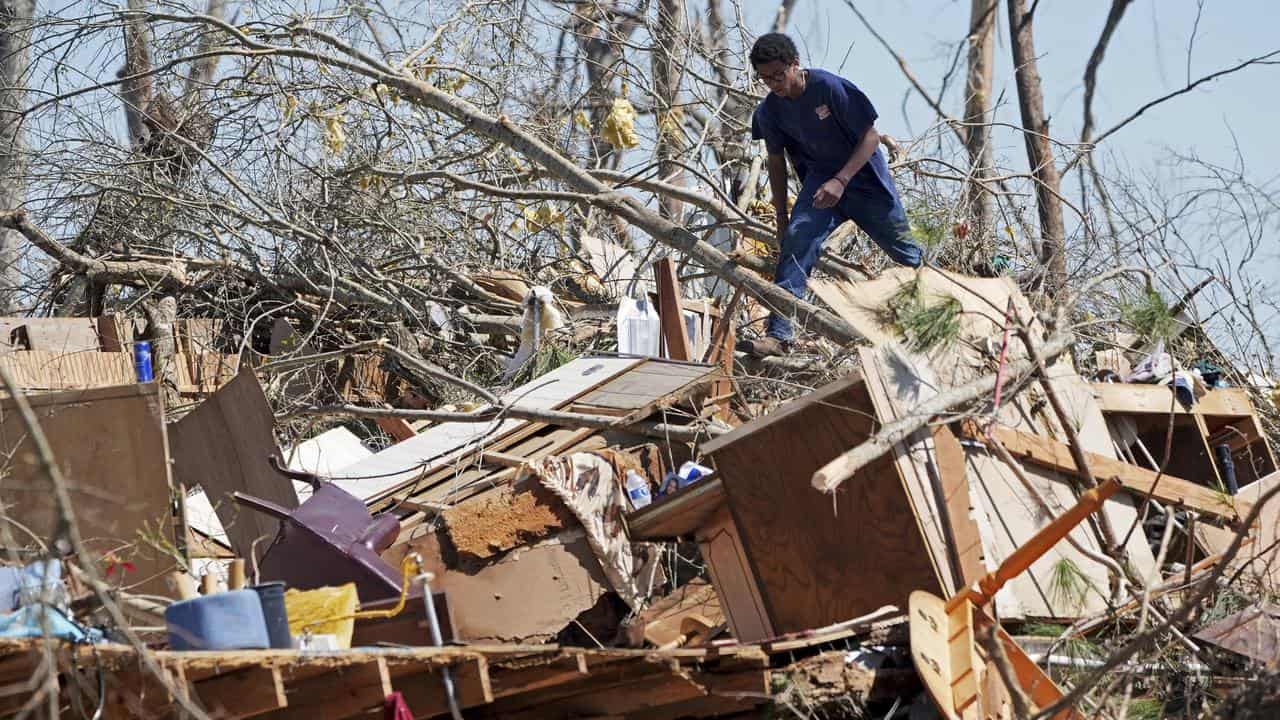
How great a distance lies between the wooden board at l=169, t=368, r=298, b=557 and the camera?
5340mm

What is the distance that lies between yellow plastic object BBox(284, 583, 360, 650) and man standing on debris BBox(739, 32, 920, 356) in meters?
2.74

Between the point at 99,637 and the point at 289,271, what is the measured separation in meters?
5.02

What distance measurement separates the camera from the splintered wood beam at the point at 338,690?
3.12m

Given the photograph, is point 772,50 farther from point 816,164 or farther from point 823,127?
point 816,164

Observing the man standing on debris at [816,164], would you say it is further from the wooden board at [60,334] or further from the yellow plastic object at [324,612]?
the wooden board at [60,334]

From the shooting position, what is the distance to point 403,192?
8.11m

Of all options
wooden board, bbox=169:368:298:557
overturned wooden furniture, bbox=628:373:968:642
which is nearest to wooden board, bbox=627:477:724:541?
overturned wooden furniture, bbox=628:373:968:642

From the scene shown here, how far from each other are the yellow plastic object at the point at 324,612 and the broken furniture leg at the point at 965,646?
1.55 metres

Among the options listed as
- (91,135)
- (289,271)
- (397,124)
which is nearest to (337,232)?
(289,271)

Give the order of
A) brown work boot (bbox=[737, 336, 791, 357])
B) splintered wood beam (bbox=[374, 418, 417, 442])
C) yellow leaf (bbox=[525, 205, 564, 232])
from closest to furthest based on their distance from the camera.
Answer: brown work boot (bbox=[737, 336, 791, 357]) < splintered wood beam (bbox=[374, 418, 417, 442]) < yellow leaf (bbox=[525, 205, 564, 232])

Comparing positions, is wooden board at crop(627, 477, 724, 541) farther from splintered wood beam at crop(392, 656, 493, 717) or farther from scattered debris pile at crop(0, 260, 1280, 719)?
splintered wood beam at crop(392, 656, 493, 717)

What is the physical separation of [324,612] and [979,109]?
7.50 meters

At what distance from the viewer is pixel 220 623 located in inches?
119

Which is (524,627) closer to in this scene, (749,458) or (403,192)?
(749,458)
